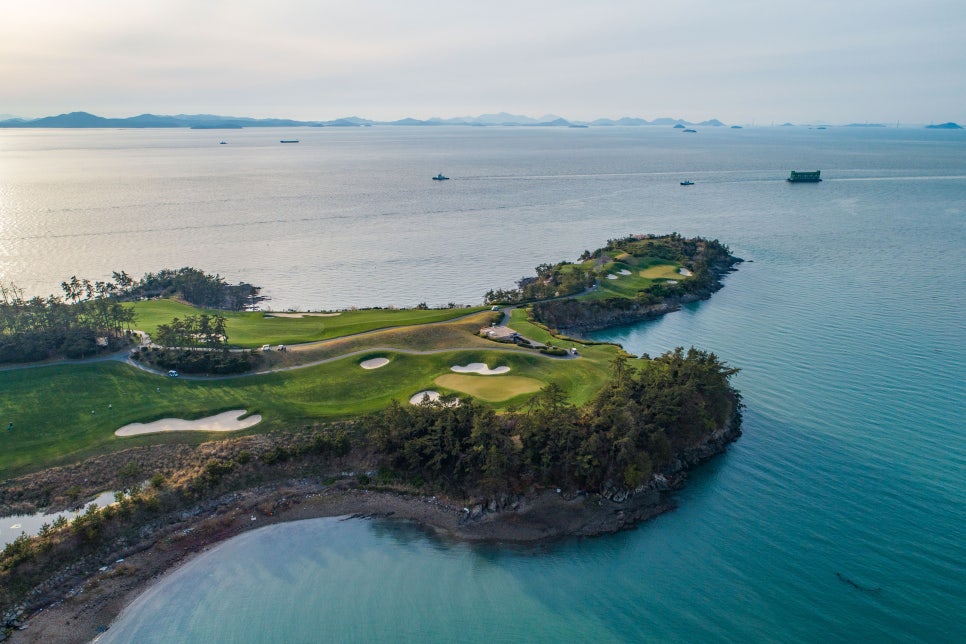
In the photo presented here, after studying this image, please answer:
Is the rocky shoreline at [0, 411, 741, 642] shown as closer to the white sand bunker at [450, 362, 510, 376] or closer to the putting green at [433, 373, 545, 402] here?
the putting green at [433, 373, 545, 402]

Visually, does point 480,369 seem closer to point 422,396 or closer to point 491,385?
point 491,385

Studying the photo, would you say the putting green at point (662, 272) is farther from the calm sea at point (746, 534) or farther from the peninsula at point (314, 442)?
the peninsula at point (314, 442)

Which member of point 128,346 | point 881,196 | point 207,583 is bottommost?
point 207,583

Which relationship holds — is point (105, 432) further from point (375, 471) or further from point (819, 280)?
point (819, 280)

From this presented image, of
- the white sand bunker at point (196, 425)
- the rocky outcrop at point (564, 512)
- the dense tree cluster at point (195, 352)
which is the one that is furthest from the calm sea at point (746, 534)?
the dense tree cluster at point (195, 352)

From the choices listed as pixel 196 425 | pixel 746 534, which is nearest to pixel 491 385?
pixel 746 534

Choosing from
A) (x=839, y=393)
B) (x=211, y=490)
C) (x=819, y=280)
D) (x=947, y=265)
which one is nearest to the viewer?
(x=211, y=490)

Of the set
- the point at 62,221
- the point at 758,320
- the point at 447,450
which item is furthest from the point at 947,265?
the point at 62,221

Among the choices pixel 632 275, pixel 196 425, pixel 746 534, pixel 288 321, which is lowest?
pixel 746 534
